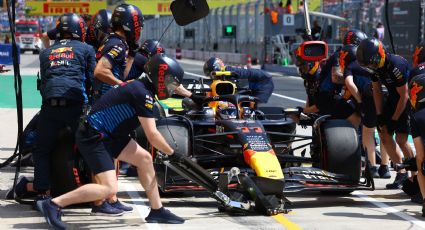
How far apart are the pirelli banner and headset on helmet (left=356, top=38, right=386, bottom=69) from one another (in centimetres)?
7368

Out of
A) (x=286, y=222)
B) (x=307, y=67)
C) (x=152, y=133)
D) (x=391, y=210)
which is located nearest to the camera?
(x=152, y=133)

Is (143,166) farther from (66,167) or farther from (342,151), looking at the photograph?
(342,151)

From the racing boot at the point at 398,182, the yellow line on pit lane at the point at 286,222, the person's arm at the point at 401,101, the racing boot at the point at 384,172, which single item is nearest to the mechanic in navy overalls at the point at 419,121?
the person's arm at the point at 401,101

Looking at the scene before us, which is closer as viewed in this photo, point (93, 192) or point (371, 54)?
point (93, 192)

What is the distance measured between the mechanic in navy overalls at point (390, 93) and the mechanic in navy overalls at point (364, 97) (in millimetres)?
731

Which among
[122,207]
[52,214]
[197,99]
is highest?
[197,99]

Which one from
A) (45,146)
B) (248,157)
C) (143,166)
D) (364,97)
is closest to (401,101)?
(364,97)

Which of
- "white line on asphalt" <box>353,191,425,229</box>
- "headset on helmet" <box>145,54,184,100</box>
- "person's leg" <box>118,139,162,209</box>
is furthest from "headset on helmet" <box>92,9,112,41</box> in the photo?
"white line on asphalt" <box>353,191,425,229</box>

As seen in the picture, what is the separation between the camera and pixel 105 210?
9203 millimetres

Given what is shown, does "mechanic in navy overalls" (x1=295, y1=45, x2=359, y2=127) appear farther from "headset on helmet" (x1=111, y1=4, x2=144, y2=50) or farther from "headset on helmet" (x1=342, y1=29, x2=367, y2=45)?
"headset on helmet" (x1=111, y1=4, x2=144, y2=50)

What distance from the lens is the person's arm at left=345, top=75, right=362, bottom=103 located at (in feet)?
39.2

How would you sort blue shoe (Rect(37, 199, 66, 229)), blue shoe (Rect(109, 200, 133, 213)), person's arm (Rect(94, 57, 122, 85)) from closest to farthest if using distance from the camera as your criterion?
blue shoe (Rect(37, 199, 66, 229)), blue shoe (Rect(109, 200, 133, 213)), person's arm (Rect(94, 57, 122, 85))

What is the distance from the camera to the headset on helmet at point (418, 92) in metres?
9.19

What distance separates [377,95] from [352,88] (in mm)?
856
